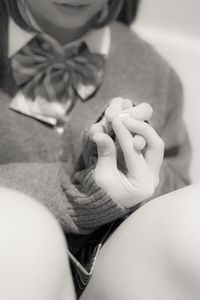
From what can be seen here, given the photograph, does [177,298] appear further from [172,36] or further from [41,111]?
[172,36]

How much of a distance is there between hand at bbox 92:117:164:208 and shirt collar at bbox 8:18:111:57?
254mm

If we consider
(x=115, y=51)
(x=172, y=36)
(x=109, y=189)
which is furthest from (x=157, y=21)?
(x=109, y=189)

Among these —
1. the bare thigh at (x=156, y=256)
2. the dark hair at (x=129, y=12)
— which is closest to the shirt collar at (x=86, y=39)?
the dark hair at (x=129, y=12)

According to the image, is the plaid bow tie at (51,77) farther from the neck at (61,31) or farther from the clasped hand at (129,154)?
the clasped hand at (129,154)

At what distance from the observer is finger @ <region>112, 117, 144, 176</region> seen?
1.98ft

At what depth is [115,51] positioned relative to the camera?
87 centimetres

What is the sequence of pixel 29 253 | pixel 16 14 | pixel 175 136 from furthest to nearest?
pixel 175 136 → pixel 16 14 → pixel 29 253

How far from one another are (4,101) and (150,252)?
1.25 feet

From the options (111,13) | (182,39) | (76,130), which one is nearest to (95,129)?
(76,130)

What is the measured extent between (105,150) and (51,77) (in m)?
0.24

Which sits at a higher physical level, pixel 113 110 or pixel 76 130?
pixel 113 110

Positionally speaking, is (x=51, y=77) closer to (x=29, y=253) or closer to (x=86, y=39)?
(x=86, y=39)

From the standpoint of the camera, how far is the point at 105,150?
62 centimetres

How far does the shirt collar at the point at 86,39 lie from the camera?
2.57 ft
